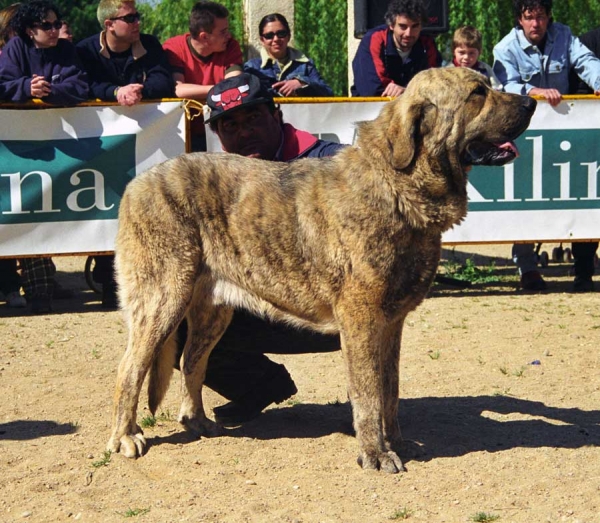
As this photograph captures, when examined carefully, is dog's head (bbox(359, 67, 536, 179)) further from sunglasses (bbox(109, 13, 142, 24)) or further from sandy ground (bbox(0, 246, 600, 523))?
sunglasses (bbox(109, 13, 142, 24))

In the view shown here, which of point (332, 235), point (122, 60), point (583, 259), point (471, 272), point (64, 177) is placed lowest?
point (471, 272)

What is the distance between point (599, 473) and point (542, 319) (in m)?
3.72

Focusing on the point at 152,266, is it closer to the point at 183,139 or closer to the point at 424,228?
the point at 424,228

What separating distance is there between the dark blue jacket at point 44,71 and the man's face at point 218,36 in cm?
119

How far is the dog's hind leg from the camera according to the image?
5707 millimetres

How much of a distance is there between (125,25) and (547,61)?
4.02m

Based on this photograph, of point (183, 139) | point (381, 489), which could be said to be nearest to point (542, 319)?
point (183, 139)

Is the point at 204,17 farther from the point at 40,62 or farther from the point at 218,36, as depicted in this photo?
the point at 40,62

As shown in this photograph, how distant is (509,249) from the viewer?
12594mm

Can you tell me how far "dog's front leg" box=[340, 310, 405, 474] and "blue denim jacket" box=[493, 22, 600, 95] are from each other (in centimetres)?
536

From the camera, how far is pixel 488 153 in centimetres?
499

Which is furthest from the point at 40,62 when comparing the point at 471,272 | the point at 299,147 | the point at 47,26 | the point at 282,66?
the point at 471,272

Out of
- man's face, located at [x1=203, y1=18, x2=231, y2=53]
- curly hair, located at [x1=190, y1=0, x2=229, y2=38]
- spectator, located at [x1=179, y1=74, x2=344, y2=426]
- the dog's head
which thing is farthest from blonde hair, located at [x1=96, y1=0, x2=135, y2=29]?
the dog's head

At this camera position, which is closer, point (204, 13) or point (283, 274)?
point (283, 274)
